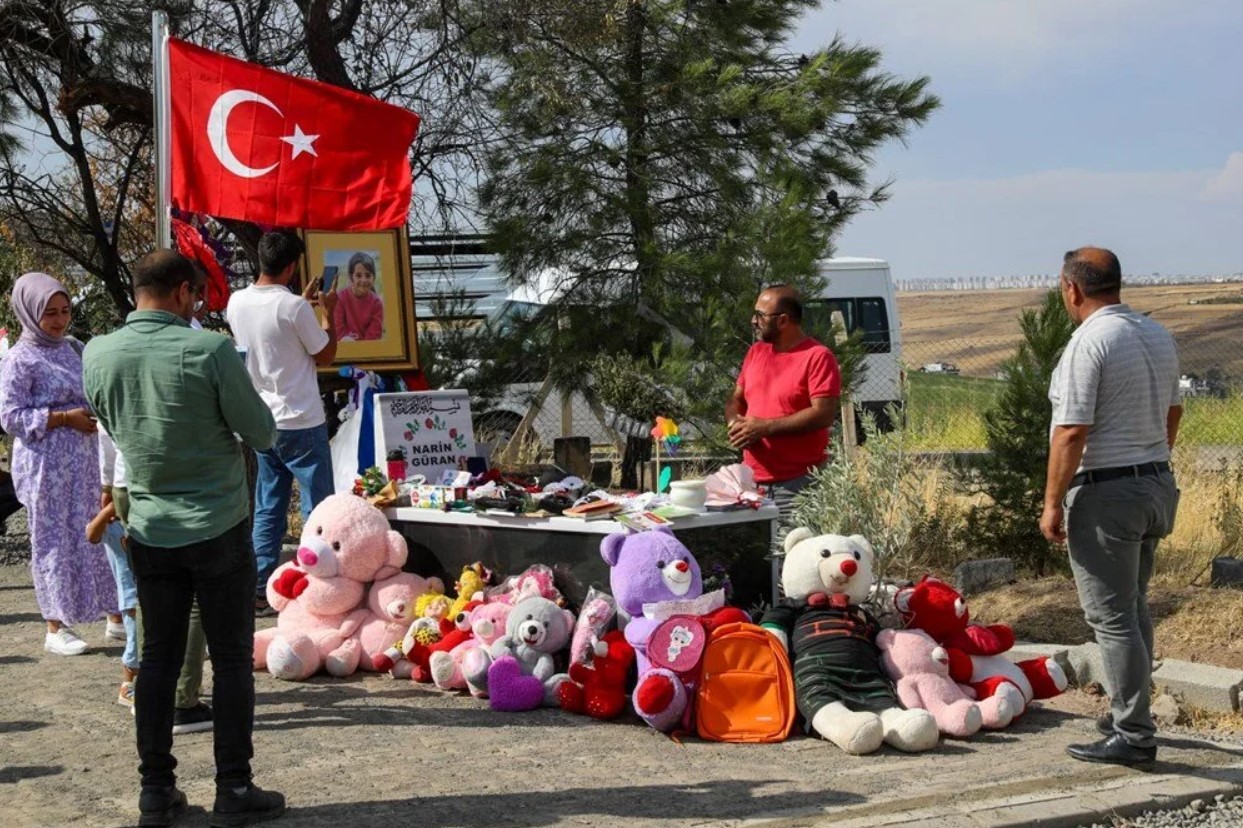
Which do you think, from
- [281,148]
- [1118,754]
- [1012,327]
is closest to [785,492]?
[1118,754]

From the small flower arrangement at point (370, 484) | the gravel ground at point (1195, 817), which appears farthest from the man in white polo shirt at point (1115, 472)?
the small flower arrangement at point (370, 484)

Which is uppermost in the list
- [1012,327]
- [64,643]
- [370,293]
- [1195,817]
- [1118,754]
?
[370,293]

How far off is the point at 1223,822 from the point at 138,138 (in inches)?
411

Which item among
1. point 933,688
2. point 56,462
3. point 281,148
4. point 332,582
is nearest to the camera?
point 933,688

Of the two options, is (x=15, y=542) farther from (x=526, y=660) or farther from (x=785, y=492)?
(x=785, y=492)

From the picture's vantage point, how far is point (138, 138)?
12.2 meters

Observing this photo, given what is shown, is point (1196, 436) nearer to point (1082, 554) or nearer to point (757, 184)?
point (757, 184)

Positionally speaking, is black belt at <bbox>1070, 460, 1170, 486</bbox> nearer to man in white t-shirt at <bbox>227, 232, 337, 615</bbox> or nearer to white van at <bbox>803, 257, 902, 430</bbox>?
man in white t-shirt at <bbox>227, 232, 337, 615</bbox>

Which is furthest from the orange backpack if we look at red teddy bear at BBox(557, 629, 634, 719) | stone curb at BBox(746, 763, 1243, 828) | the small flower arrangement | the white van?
the white van

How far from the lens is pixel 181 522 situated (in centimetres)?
447

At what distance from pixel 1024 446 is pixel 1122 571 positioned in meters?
4.00

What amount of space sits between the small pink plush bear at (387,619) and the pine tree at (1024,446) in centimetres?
410

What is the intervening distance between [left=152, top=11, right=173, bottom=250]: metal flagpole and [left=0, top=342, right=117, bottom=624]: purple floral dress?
81cm

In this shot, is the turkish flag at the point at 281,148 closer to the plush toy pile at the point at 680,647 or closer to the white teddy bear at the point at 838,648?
the plush toy pile at the point at 680,647
